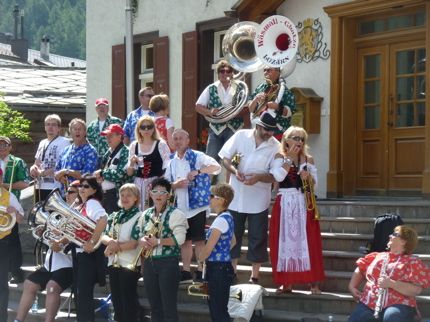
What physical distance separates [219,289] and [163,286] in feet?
1.90

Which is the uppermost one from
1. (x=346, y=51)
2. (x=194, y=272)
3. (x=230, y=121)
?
(x=346, y=51)

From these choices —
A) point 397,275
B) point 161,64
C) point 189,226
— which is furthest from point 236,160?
point 161,64

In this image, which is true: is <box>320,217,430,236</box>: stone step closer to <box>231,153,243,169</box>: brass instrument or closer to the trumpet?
<box>231,153,243,169</box>: brass instrument

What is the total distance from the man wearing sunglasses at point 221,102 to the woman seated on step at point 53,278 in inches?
81.3

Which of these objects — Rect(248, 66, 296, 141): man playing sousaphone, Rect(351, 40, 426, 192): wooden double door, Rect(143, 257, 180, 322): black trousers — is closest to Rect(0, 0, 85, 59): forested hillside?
Rect(351, 40, 426, 192): wooden double door

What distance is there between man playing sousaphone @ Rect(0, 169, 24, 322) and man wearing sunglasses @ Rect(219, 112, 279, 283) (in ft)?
8.22

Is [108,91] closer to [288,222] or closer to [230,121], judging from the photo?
[230,121]

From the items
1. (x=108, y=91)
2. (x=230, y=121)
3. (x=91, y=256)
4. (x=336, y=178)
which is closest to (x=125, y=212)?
(x=91, y=256)

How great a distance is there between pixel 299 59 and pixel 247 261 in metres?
4.36

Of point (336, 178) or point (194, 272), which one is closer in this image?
point (194, 272)

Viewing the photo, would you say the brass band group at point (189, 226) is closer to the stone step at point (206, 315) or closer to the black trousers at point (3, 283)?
the black trousers at point (3, 283)

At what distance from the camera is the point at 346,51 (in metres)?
15.3

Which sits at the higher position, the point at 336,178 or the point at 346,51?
the point at 346,51

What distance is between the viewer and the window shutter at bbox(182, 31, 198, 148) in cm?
1845
